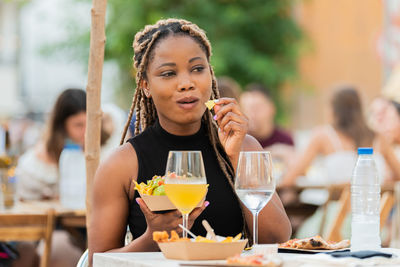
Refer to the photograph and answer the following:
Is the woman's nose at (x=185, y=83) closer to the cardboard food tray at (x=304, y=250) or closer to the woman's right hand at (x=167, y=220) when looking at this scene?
the woman's right hand at (x=167, y=220)

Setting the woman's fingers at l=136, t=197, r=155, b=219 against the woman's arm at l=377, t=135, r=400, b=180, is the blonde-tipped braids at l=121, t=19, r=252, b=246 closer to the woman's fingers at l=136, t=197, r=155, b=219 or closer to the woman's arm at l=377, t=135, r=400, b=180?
the woman's fingers at l=136, t=197, r=155, b=219

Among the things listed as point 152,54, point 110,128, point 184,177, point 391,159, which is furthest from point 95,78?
point 391,159

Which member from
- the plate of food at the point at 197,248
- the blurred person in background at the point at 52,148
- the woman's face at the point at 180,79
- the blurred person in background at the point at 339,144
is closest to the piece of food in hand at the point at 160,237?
the plate of food at the point at 197,248

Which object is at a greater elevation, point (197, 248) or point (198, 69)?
point (198, 69)

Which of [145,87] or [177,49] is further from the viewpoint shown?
[145,87]

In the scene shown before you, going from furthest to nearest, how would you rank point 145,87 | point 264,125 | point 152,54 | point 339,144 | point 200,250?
point 264,125
point 339,144
point 145,87
point 152,54
point 200,250

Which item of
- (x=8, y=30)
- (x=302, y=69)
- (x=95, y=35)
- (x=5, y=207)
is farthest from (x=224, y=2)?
(x=95, y=35)

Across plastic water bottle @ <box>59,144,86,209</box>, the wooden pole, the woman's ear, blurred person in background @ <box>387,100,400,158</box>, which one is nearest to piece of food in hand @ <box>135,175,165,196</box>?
the woman's ear

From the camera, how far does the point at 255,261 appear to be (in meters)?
1.58

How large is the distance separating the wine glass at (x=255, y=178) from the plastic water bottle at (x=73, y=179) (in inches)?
95.2

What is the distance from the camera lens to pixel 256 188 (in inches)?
71.6

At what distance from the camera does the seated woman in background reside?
231 inches

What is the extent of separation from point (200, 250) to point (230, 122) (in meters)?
0.54

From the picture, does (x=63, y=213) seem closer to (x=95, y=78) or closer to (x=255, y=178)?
(x=95, y=78)
